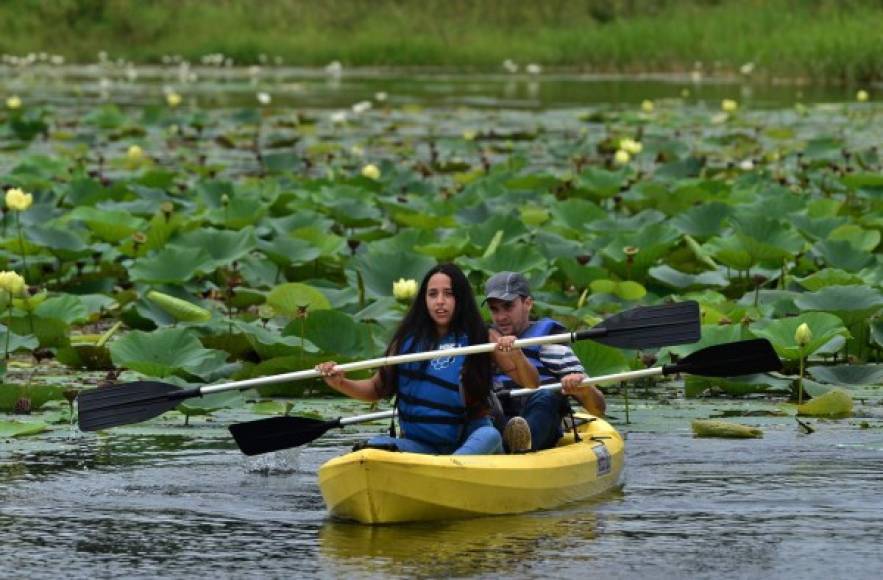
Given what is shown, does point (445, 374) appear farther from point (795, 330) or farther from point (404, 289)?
point (795, 330)

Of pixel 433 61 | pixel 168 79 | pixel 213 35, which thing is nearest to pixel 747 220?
pixel 168 79

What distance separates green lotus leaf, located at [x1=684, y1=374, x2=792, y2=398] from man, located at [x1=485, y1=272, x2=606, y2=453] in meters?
1.09

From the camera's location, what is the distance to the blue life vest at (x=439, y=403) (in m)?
6.46

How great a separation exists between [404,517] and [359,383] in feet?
1.99

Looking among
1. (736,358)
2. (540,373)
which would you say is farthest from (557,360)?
(736,358)

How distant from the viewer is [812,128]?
62.8 ft

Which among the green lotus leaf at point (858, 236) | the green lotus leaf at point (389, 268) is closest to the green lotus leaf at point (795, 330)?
the green lotus leaf at point (389, 268)

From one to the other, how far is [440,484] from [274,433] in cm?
73

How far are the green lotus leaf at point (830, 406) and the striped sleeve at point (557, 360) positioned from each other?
3.81ft

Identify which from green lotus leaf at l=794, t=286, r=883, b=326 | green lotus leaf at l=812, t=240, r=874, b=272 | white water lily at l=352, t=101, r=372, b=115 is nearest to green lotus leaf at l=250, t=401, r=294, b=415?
green lotus leaf at l=794, t=286, r=883, b=326

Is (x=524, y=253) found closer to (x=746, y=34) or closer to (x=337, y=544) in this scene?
(x=337, y=544)

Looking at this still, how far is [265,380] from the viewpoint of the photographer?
21.8 feet

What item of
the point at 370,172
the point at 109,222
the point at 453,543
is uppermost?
the point at 370,172

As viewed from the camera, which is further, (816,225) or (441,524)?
(816,225)
